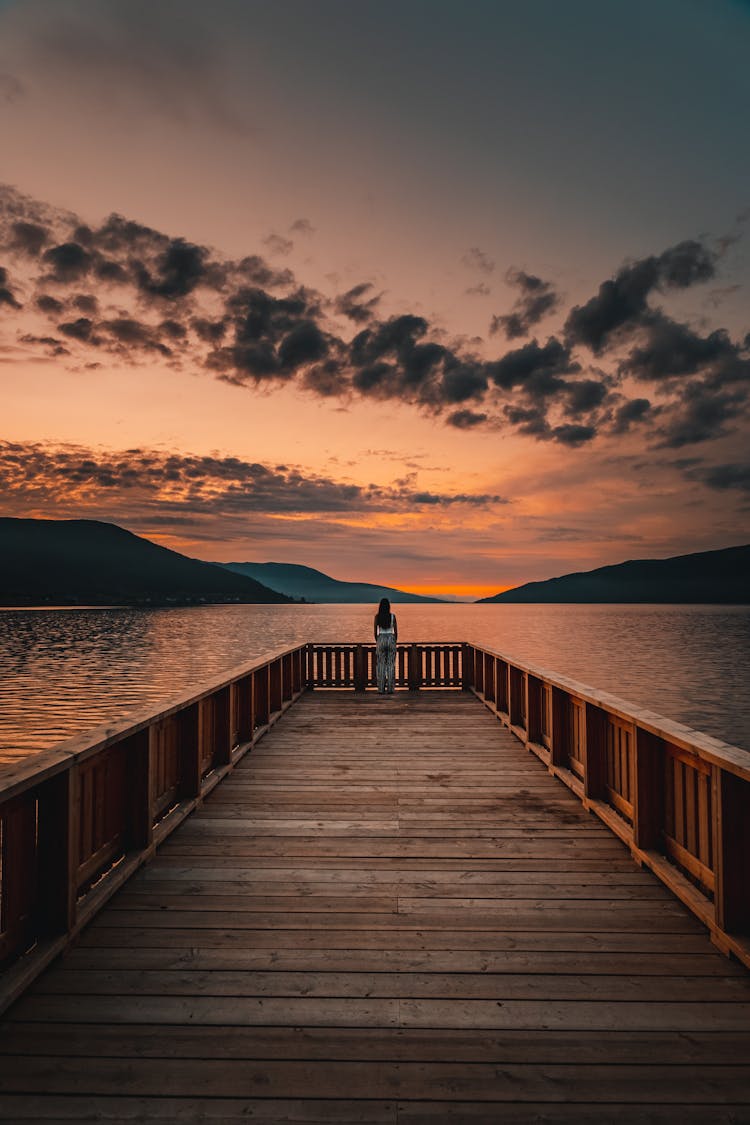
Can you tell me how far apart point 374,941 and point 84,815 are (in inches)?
67.9

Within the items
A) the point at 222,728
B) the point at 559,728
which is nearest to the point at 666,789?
the point at 559,728

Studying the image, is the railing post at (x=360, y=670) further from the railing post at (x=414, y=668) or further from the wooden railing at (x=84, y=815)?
the wooden railing at (x=84, y=815)

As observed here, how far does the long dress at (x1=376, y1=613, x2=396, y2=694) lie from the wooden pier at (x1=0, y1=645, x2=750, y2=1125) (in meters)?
5.99

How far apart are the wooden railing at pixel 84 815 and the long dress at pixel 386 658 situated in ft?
19.7

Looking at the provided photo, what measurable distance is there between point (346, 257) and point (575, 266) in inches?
251

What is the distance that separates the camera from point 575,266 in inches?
571

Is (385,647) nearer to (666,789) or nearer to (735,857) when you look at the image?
(666,789)

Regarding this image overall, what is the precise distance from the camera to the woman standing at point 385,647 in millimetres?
11250

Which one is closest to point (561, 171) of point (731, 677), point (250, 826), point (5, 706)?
point (250, 826)

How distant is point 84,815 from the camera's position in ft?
10.5

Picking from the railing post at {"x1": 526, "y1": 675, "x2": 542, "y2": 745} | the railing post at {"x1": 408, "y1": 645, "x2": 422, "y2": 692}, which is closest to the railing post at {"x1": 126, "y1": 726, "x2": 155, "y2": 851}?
the railing post at {"x1": 526, "y1": 675, "x2": 542, "y2": 745}

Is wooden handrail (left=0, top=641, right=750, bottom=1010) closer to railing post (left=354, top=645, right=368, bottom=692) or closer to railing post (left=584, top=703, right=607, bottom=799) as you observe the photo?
railing post (left=584, top=703, right=607, bottom=799)

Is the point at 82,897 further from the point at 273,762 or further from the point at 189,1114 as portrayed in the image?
the point at 273,762

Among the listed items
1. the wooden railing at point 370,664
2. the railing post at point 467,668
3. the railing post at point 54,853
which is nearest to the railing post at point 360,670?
the wooden railing at point 370,664
